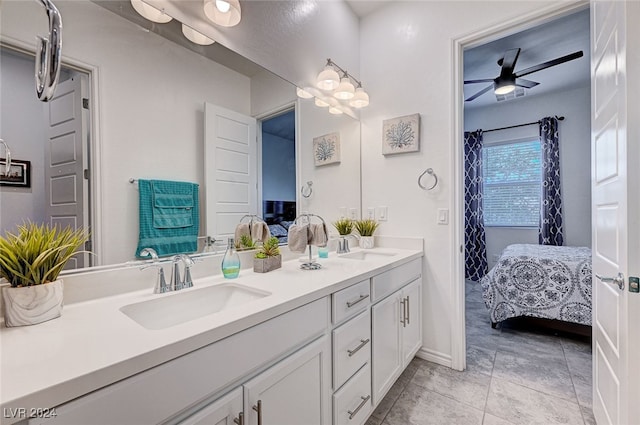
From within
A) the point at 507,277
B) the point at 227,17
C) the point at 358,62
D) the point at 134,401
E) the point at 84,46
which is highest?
the point at 358,62

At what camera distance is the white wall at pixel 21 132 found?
0.86 m

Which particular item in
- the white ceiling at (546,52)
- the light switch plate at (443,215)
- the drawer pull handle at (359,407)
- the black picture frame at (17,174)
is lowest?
the drawer pull handle at (359,407)

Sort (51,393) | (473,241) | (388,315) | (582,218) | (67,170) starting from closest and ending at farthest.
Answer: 1. (51,393)
2. (67,170)
3. (388,315)
4. (582,218)
5. (473,241)

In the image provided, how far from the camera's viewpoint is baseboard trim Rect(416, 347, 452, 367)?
204cm

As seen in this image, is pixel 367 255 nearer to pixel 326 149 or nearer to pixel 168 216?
pixel 326 149

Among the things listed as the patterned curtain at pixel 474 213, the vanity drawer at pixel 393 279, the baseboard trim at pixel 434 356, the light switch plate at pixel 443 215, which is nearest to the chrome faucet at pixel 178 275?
the vanity drawer at pixel 393 279

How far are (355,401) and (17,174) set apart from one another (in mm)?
1556

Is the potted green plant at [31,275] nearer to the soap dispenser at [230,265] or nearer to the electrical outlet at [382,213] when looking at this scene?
the soap dispenser at [230,265]

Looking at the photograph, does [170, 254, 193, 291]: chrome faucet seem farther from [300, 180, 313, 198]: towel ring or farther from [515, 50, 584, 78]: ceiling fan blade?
[515, 50, 584, 78]: ceiling fan blade

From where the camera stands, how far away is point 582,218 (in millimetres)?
3857

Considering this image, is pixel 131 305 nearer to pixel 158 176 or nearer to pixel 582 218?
pixel 158 176

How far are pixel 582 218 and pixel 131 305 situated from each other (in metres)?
5.11

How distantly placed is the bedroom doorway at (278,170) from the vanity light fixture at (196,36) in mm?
466

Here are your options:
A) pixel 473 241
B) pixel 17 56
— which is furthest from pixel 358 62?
pixel 473 241
